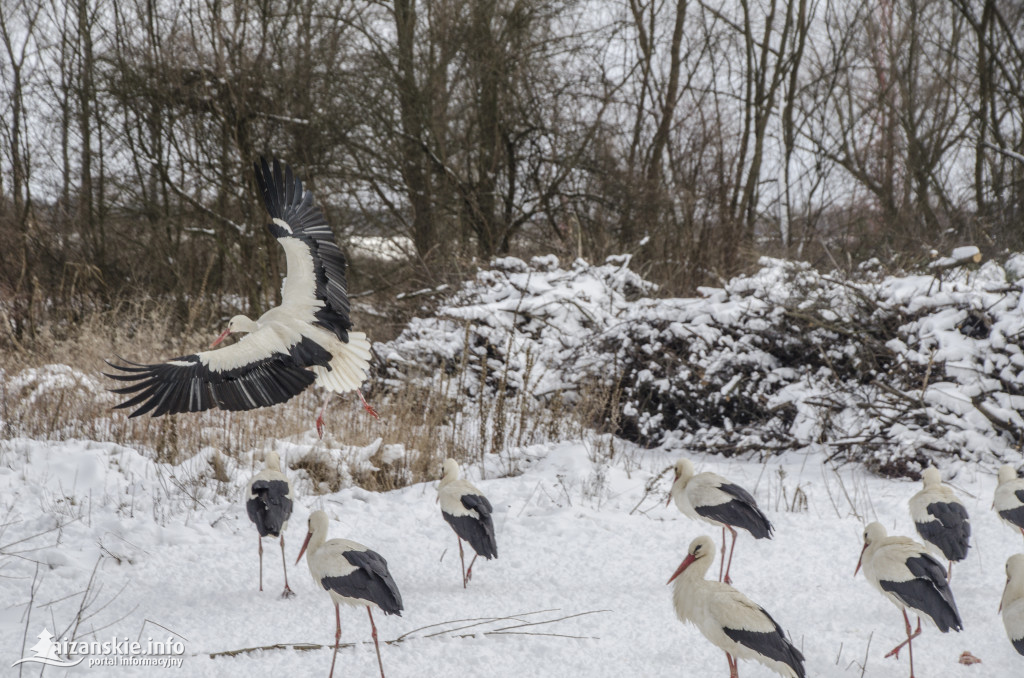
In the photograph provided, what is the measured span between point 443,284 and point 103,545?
682cm

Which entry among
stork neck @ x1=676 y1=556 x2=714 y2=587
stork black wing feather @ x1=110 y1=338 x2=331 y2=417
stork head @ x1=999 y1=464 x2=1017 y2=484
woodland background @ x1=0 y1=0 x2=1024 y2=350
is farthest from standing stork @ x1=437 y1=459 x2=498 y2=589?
woodland background @ x1=0 y1=0 x2=1024 y2=350

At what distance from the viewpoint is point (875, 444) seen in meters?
6.16

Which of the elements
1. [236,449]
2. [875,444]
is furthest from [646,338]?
[236,449]

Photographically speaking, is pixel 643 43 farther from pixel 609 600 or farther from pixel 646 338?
pixel 609 600

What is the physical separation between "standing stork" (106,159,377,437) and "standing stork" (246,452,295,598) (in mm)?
356

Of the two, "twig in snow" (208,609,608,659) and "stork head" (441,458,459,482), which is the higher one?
"stork head" (441,458,459,482)

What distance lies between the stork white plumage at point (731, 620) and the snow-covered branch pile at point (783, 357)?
334 cm

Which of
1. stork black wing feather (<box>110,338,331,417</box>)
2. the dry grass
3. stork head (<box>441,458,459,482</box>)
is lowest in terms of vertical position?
the dry grass

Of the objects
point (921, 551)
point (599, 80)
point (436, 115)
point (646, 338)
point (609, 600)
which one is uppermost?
point (599, 80)

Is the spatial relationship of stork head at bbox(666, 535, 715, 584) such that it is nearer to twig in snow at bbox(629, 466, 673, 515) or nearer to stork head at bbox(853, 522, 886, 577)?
stork head at bbox(853, 522, 886, 577)

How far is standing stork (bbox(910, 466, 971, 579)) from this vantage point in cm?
368

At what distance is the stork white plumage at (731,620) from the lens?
8.24 feet
